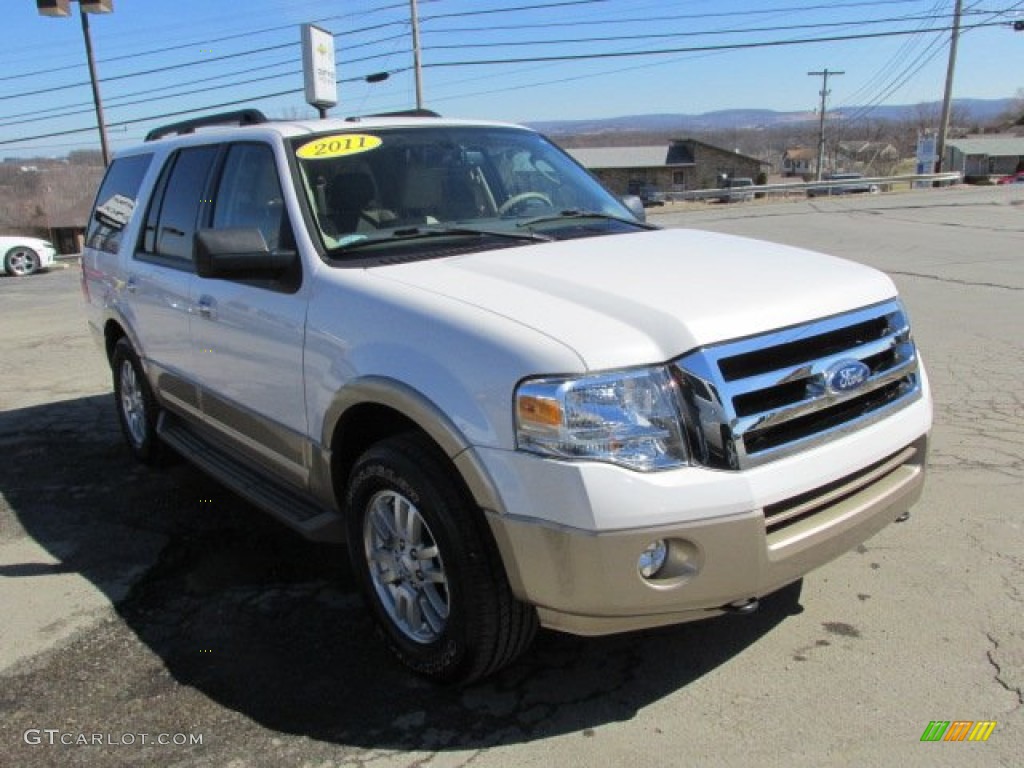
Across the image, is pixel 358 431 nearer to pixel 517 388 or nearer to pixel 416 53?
pixel 517 388

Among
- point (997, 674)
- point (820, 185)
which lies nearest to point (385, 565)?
point (997, 674)

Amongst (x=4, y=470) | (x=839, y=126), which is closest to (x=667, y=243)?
(x=4, y=470)

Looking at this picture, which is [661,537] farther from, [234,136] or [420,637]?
[234,136]

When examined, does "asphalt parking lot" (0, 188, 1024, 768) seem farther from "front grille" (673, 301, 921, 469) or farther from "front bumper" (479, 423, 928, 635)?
"front grille" (673, 301, 921, 469)

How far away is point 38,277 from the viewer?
797 inches

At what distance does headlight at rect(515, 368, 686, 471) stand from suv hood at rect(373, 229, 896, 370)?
66 millimetres

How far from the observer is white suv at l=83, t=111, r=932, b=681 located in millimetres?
2451

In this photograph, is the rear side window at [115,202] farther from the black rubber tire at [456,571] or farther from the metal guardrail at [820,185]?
the metal guardrail at [820,185]

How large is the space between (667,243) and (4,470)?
4.61 meters

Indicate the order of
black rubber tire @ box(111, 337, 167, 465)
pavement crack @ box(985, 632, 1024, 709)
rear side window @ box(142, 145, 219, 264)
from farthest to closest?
black rubber tire @ box(111, 337, 167, 465) < rear side window @ box(142, 145, 219, 264) < pavement crack @ box(985, 632, 1024, 709)

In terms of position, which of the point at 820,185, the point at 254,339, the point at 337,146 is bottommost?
the point at 820,185

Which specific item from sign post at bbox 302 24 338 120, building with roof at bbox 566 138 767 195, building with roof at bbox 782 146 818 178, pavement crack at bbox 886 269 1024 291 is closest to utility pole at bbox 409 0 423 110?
sign post at bbox 302 24 338 120

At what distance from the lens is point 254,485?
12.9 feet

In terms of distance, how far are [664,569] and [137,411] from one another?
4214 millimetres
